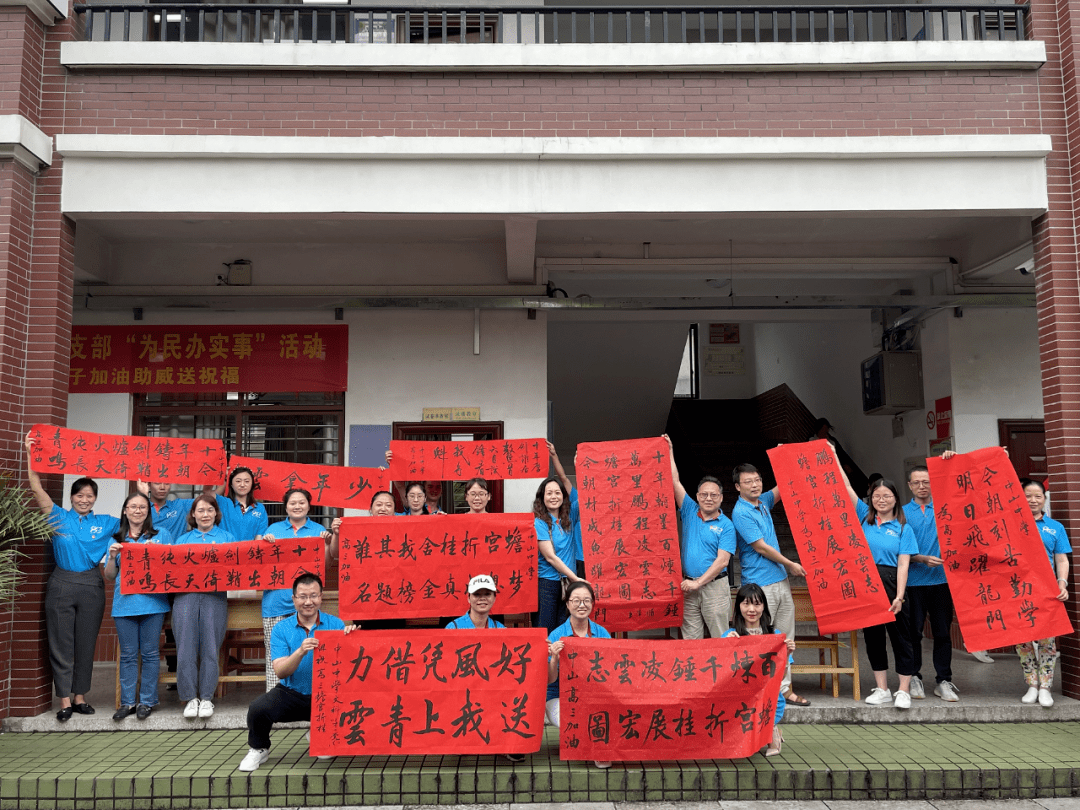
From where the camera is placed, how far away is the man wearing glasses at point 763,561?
220 inches

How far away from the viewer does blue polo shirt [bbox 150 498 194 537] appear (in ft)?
19.7

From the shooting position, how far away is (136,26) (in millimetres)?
7070

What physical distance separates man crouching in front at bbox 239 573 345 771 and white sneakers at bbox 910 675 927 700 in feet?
13.1

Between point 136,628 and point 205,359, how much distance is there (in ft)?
10.6

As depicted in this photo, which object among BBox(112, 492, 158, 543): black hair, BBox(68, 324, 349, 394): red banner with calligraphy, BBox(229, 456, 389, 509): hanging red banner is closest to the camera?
BBox(112, 492, 158, 543): black hair

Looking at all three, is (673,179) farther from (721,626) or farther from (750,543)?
(721,626)

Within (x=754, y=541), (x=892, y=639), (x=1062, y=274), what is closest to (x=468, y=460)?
(x=754, y=541)

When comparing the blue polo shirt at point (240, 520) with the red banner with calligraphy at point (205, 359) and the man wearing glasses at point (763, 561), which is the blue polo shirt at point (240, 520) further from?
the man wearing glasses at point (763, 561)

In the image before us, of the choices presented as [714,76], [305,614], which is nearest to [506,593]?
[305,614]

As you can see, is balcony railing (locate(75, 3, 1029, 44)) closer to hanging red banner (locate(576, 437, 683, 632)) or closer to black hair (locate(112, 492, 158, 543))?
hanging red banner (locate(576, 437, 683, 632))

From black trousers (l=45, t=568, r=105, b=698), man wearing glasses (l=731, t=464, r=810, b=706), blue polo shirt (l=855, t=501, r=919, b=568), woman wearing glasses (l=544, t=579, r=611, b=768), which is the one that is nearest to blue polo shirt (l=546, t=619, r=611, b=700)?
woman wearing glasses (l=544, t=579, r=611, b=768)

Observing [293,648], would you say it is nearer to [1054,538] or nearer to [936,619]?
[936,619]

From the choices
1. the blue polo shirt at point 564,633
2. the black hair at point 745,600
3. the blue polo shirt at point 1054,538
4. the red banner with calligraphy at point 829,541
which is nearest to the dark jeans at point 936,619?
the red banner with calligraphy at point 829,541

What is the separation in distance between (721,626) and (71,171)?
5725mm
